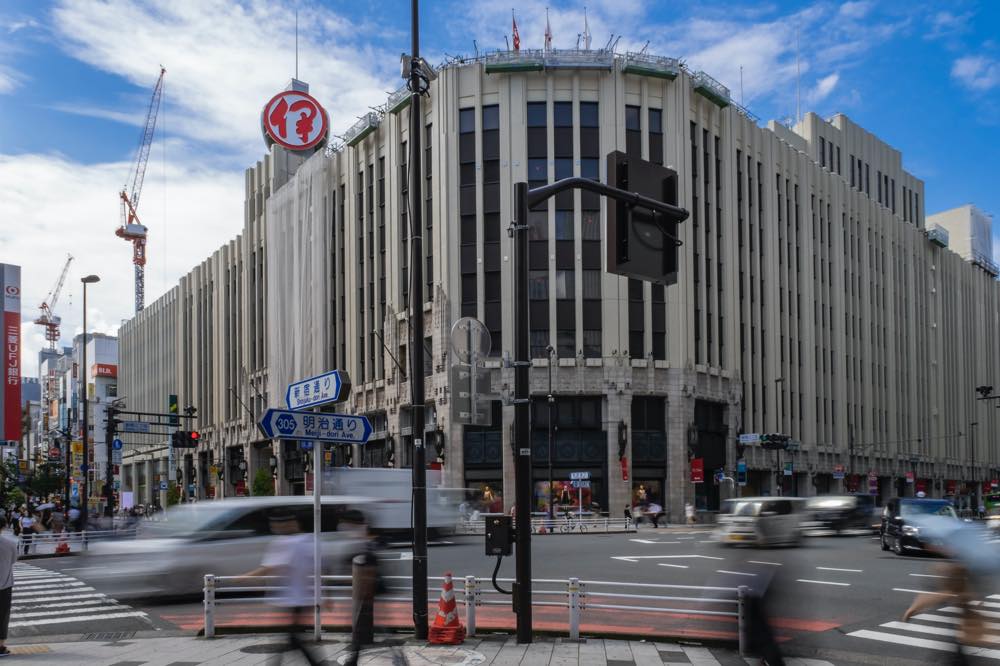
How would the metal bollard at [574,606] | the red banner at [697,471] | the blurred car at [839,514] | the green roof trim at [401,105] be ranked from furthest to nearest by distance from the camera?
1. the green roof trim at [401,105]
2. the red banner at [697,471]
3. the blurred car at [839,514]
4. the metal bollard at [574,606]

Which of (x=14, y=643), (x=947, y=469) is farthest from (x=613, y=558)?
(x=947, y=469)

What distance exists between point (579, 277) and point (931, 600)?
45583 millimetres

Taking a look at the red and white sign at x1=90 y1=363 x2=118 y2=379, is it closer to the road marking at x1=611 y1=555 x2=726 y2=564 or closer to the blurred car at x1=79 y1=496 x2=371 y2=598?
the road marking at x1=611 y1=555 x2=726 y2=564

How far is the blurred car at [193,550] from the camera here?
17953mm

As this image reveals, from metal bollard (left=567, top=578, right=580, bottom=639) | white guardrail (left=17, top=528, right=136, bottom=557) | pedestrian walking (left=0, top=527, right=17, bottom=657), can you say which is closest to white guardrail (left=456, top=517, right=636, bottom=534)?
white guardrail (left=17, top=528, right=136, bottom=557)

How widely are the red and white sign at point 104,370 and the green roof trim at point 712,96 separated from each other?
11761 cm

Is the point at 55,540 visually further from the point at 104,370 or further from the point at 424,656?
the point at 104,370

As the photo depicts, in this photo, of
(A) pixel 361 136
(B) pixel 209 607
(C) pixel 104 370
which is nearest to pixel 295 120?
(A) pixel 361 136

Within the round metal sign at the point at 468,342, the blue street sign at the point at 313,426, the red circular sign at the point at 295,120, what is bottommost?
the blue street sign at the point at 313,426

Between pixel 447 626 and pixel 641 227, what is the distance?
237 inches

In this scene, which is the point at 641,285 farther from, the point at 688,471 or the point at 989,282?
the point at 989,282

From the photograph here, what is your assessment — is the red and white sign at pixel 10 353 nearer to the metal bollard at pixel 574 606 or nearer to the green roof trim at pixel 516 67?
the green roof trim at pixel 516 67

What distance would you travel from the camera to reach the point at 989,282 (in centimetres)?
11431

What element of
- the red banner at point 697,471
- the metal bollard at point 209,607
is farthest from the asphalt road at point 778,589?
the red banner at point 697,471
